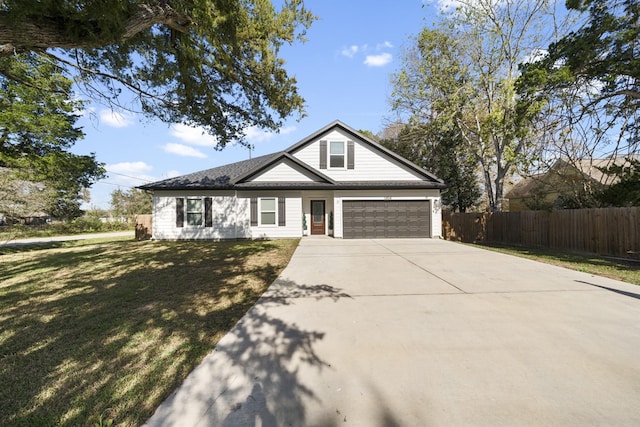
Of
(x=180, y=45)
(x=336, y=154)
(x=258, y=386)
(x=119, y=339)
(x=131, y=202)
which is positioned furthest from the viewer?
(x=131, y=202)

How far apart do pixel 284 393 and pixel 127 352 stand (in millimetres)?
1994

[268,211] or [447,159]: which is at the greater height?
[447,159]

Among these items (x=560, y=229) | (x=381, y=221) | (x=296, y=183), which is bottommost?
(x=560, y=229)

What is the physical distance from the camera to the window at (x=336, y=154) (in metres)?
15.3

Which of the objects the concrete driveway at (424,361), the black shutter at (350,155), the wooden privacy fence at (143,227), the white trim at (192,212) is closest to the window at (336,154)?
the black shutter at (350,155)

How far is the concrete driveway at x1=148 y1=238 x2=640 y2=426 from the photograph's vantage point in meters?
2.16

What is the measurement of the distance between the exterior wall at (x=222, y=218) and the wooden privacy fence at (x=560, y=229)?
33.5ft

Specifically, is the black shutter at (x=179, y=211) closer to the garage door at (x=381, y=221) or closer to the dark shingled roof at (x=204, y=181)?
the dark shingled roof at (x=204, y=181)

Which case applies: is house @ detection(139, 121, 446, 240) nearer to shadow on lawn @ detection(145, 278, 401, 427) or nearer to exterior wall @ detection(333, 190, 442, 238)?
exterior wall @ detection(333, 190, 442, 238)

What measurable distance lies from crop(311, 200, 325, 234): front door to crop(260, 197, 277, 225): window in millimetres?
2583

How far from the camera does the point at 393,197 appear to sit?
49.4ft

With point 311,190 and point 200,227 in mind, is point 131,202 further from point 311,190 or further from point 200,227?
point 311,190

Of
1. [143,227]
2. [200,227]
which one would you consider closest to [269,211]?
→ [200,227]

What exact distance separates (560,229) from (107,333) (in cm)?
1533
